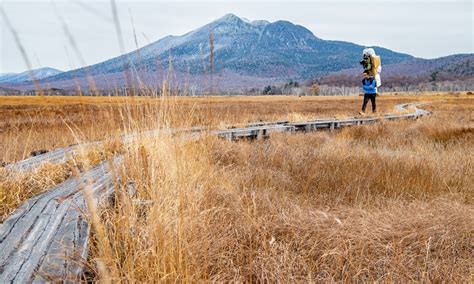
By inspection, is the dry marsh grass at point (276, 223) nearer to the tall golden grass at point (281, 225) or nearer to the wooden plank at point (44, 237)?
the tall golden grass at point (281, 225)

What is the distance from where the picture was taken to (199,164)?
392 centimetres

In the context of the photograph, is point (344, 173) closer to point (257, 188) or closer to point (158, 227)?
point (257, 188)

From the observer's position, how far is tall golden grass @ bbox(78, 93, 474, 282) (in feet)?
6.67

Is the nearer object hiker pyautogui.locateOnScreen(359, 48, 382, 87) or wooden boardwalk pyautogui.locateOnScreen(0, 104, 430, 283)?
wooden boardwalk pyautogui.locateOnScreen(0, 104, 430, 283)

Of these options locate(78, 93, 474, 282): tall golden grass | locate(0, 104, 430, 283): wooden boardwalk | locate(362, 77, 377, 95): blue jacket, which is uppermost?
locate(0, 104, 430, 283): wooden boardwalk

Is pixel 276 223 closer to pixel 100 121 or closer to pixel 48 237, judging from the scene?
pixel 48 237

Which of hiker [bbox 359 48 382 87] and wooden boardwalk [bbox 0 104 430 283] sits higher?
wooden boardwalk [bbox 0 104 430 283]

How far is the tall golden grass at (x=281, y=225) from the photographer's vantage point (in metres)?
2.03

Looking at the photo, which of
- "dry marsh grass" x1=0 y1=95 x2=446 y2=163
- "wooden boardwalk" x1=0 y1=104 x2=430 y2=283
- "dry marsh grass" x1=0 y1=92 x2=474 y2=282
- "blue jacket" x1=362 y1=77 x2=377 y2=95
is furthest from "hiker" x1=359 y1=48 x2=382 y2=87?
"wooden boardwalk" x1=0 y1=104 x2=430 y2=283

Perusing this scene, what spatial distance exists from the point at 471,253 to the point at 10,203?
136 inches

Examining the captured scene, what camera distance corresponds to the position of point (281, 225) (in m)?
2.90

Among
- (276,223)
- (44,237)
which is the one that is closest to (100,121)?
(276,223)

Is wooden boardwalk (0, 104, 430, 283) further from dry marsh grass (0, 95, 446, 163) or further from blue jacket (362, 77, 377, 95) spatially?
blue jacket (362, 77, 377, 95)

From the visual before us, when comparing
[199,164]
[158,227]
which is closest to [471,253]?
[158,227]
